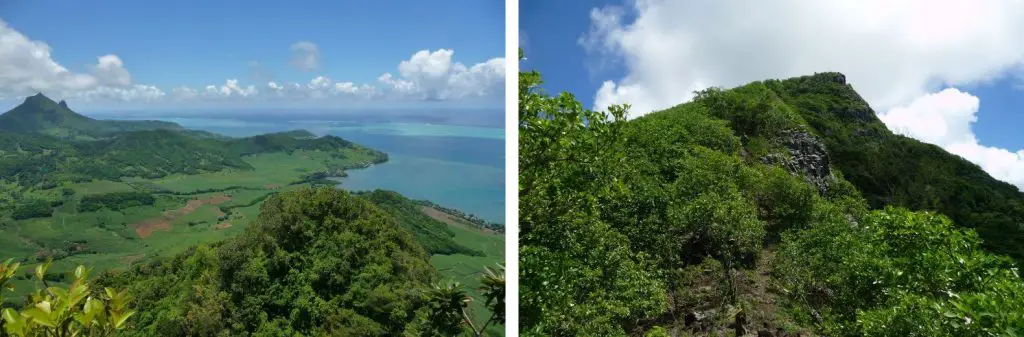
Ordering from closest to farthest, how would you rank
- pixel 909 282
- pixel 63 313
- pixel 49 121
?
pixel 63 313 < pixel 49 121 < pixel 909 282

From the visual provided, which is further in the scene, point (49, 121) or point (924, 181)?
point (924, 181)

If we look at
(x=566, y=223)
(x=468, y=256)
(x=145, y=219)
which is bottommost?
(x=468, y=256)

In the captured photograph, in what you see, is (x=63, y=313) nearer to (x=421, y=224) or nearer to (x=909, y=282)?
(x=421, y=224)

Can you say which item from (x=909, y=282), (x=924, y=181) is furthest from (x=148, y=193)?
(x=924, y=181)

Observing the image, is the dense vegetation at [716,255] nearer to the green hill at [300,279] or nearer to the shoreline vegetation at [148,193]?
the shoreline vegetation at [148,193]

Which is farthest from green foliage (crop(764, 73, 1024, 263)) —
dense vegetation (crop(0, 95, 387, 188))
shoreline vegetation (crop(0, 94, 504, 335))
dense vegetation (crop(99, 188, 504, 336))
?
dense vegetation (crop(0, 95, 387, 188))

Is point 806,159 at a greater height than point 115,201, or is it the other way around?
point 115,201
